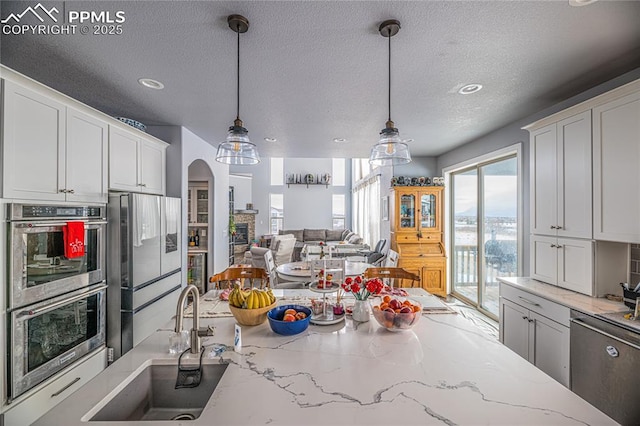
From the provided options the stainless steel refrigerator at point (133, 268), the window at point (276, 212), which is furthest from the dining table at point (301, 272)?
the window at point (276, 212)

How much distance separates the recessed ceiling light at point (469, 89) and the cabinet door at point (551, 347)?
192cm

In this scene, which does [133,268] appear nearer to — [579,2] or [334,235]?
[579,2]

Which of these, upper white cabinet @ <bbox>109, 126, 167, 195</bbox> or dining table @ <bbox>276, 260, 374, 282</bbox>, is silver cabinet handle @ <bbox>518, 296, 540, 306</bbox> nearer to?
dining table @ <bbox>276, 260, 374, 282</bbox>

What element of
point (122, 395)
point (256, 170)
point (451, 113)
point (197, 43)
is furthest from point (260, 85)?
point (256, 170)

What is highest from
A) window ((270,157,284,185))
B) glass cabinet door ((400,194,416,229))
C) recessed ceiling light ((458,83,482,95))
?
window ((270,157,284,185))

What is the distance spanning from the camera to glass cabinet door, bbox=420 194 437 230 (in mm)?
5176

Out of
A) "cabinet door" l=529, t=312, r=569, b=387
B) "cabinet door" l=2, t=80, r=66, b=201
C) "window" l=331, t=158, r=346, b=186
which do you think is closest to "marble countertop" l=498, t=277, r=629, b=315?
"cabinet door" l=529, t=312, r=569, b=387

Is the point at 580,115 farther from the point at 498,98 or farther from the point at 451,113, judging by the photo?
the point at 451,113

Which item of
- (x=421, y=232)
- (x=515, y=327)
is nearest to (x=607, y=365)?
(x=515, y=327)

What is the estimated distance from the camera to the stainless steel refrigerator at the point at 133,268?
260 cm

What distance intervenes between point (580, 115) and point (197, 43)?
9.08 ft

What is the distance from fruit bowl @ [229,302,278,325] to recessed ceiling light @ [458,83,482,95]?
234cm

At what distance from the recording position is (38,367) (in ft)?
6.14

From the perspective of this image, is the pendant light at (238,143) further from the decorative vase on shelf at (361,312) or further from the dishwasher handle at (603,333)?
the dishwasher handle at (603,333)
